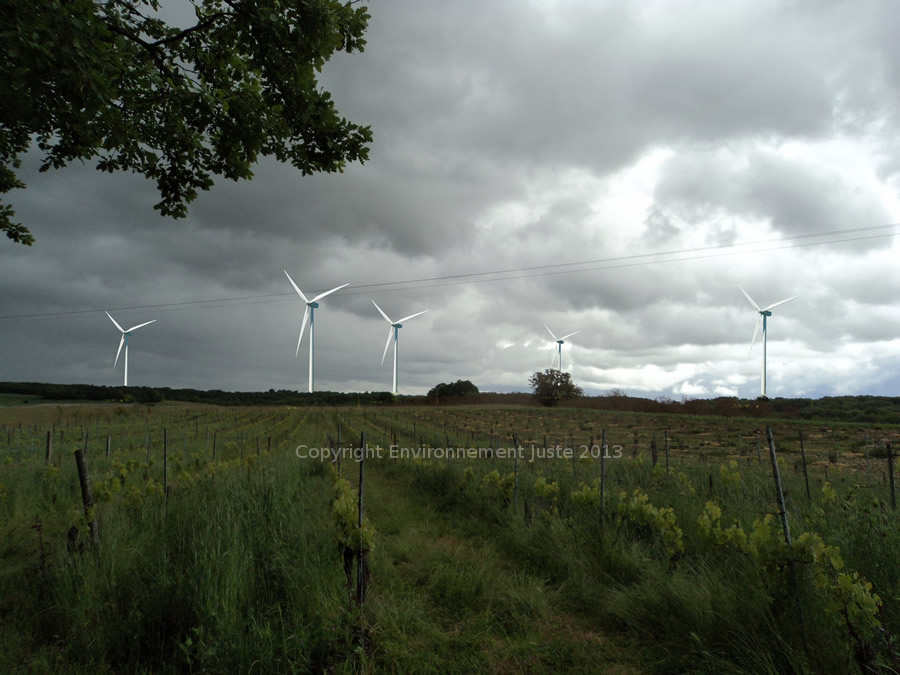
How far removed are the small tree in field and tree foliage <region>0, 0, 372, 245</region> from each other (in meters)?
75.7

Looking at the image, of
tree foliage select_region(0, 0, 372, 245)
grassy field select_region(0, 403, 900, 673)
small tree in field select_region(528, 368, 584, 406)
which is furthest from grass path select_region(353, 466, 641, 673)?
small tree in field select_region(528, 368, 584, 406)

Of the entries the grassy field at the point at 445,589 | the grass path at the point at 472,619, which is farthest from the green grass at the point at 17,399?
the grass path at the point at 472,619

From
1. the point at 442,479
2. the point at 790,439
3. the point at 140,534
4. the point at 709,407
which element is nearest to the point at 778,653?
the point at 140,534

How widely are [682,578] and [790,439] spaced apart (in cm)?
2936

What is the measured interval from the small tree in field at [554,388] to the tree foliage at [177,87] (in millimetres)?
75676

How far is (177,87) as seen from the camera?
18.3 feet

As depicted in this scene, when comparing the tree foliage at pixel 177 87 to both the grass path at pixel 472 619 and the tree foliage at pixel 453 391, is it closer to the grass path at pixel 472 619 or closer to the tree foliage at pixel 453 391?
the grass path at pixel 472 619

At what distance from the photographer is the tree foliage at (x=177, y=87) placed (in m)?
3.70

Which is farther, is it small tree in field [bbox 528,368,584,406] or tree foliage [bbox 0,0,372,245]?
small tree in field [bbox 528,368,584,406]

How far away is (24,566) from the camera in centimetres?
571

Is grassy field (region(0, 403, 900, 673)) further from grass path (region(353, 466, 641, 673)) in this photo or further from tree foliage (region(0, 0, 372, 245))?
tree foliage (region(0, 0, 372, 245))

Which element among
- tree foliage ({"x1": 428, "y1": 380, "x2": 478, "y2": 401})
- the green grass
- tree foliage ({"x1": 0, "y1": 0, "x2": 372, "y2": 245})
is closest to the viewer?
tree foliage ({"x1": 0, "y1": 0, "x2": 372, "y2": 245})

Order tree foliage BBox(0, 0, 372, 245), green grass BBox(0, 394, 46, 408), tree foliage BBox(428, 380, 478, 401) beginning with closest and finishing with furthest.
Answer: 1. tree foliage BBox(0, 0, 372, 245)
2. green grass BBox(0, 394, 46, 408)
3. tree foliage BBox(428, 380, 478, 401)

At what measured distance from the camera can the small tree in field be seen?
261 feet
